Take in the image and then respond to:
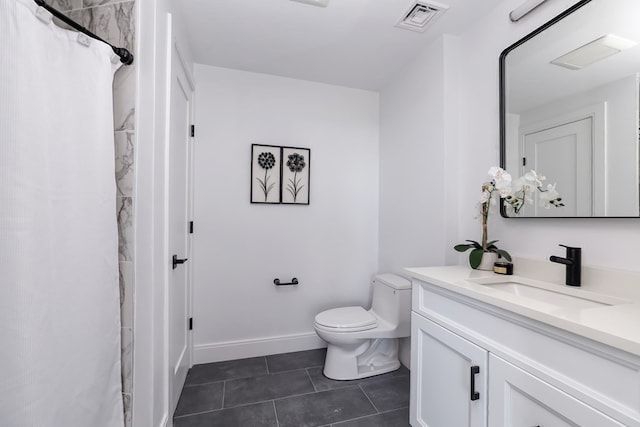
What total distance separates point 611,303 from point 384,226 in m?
1.57

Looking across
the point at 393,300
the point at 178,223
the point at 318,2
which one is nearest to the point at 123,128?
the point at 178,223

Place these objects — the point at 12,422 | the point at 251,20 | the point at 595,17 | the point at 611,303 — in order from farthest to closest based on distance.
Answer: the point at 251,20 → the point at 595,17 → the point at 611,303 → the point at 12,422

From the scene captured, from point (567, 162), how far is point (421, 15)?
1.14 m

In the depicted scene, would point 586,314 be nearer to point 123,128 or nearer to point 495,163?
point 495,163

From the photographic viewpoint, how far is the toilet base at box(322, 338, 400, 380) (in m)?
1.91

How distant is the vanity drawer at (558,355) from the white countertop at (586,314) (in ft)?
0.12

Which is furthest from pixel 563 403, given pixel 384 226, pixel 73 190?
pixel 384 226

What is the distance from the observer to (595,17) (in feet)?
3.60

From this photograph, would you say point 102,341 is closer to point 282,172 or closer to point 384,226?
point 282,172

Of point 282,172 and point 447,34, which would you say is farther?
point 282,172

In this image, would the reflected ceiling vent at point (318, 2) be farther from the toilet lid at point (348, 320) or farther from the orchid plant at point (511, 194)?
the toilet lid at point (348, 320)

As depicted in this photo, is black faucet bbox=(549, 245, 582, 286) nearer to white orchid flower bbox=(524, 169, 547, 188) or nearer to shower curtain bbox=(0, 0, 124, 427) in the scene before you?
white orchid flower bbox=(524, 169, 547, 188)

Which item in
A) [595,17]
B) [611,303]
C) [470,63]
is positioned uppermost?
[470,63]

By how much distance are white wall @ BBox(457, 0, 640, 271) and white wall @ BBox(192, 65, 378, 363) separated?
944mm
